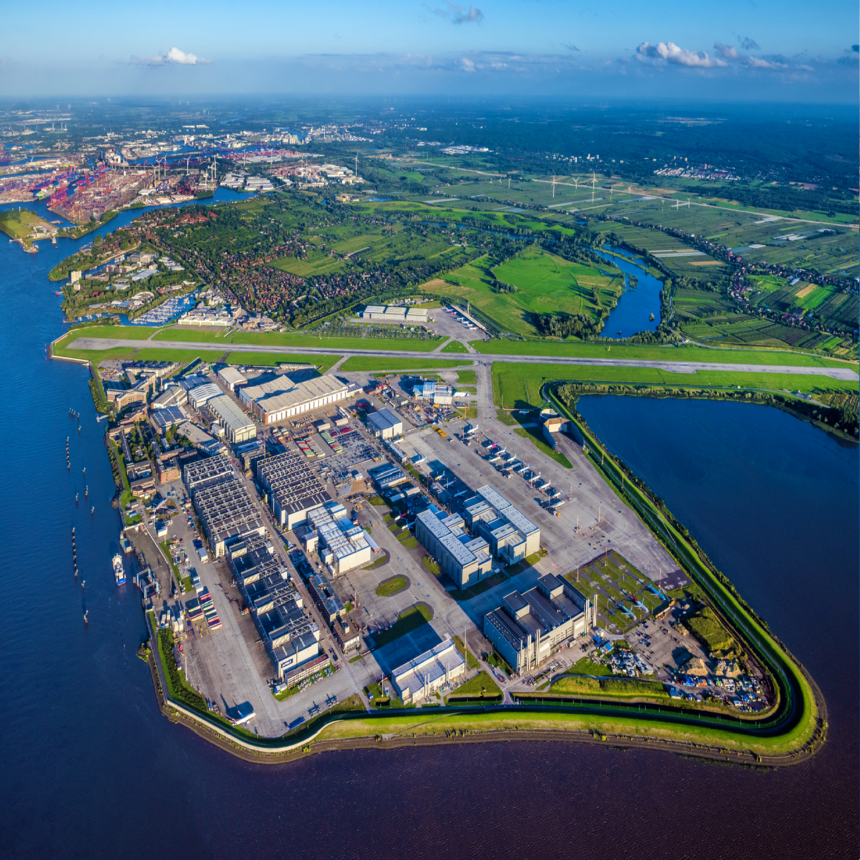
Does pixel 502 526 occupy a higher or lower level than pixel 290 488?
lower

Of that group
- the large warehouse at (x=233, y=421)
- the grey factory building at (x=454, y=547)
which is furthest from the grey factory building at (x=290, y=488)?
the grey factory building at (x=454, y=547)

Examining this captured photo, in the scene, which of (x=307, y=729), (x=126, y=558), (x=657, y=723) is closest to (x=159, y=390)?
(x=126, y=558)

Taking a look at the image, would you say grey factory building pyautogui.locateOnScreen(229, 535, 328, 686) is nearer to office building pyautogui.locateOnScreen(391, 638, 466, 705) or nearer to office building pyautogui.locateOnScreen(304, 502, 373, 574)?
office building pyautogui.locateOnScreen(304, 502, 373, 574)

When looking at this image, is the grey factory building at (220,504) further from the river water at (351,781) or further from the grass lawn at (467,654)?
the grass lawn at (467,654)

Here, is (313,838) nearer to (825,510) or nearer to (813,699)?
(813,699)

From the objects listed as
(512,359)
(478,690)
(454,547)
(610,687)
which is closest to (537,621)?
(610,687)

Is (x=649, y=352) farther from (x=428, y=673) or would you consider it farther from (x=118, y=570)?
(x=118, y=570)

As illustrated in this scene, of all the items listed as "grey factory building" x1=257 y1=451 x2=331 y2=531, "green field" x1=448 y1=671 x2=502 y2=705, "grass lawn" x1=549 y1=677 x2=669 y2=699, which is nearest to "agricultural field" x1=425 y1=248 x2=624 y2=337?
"grey factory building" x1=257 y1=451 x2=331 y2=531
